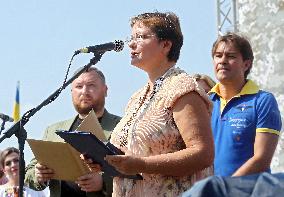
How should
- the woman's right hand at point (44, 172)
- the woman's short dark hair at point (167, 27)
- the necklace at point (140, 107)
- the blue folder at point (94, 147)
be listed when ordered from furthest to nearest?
the woman's right hand at point (44, 172) < the woman's short dark hair at point (167, 27) < the necklace at point (140, 107) < the blue folder at point (94, 147)

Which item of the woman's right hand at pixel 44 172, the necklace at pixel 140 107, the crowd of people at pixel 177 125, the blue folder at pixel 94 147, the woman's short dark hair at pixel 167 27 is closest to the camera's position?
the blue folder at pixel 94 147

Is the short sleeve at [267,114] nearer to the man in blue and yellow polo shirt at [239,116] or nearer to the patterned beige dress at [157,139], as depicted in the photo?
the man in blue and yellow polo shirt at [239,116]

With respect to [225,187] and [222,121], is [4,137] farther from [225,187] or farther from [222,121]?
[225,187]

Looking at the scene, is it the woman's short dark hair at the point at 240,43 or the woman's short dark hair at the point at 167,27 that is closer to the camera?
the woman's short dark hair at the point at 167,27

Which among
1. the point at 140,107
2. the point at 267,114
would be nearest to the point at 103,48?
the point at 140,107

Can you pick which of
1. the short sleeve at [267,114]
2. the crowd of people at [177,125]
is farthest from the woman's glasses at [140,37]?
the short sleeve at [267,114]

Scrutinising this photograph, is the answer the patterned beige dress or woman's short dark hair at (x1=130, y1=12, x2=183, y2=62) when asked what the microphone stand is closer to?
woman's short dark hair at (x1=130, y1=12, x2=183, y2=62)

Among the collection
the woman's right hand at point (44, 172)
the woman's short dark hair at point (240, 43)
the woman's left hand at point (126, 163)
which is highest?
the woman's short dark hair at point (240, 43)

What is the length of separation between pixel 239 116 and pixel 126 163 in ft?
2.95

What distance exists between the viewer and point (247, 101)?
3.47 m

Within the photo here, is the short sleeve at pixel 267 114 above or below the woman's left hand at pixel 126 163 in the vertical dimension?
above

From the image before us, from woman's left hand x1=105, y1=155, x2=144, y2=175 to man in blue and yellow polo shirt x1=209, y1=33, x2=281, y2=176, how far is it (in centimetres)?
63

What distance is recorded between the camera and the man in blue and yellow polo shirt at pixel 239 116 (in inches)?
131

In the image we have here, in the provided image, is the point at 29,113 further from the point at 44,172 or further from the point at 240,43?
the point at 240,43
